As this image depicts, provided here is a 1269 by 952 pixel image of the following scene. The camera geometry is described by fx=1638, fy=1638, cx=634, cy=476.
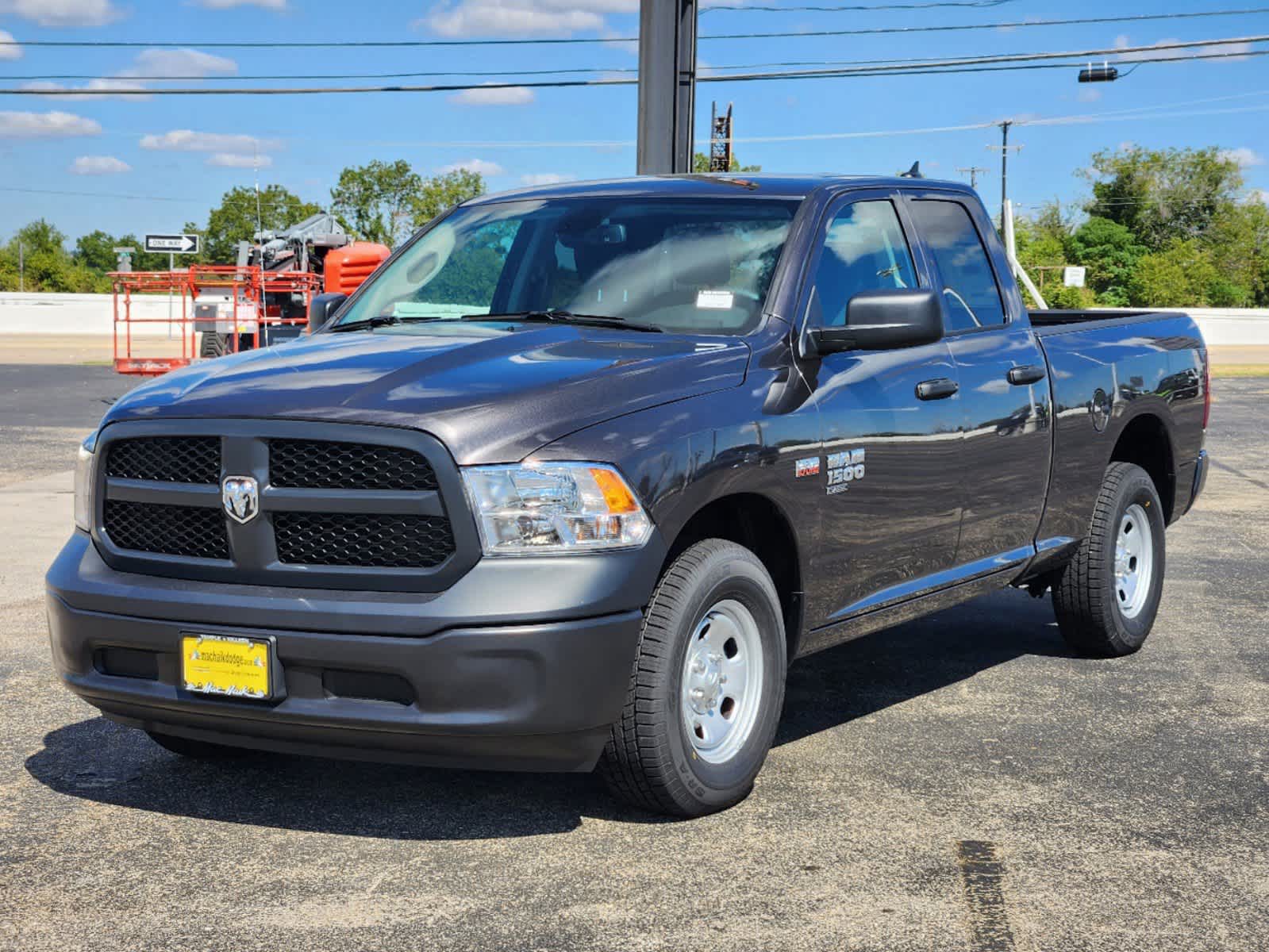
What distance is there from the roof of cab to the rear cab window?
5.2 inches

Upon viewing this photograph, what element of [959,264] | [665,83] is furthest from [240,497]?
[665,83]

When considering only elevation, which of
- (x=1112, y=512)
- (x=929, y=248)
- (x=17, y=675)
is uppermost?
(x=929, y=248)

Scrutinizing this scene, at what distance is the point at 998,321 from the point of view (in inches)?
250

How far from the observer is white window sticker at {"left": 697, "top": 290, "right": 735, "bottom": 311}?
5.21 metres

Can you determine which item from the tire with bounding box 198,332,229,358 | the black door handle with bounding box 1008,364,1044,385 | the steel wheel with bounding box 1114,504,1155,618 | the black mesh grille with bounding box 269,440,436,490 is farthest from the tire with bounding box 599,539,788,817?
the tire with bounding box 198,332,229,358

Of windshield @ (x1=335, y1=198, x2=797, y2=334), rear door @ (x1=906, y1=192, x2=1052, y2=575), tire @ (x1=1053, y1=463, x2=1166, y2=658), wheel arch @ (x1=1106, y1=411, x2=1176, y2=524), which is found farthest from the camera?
wheel arch @ (x1=1106, y1=411, x2=1176, y2=524)

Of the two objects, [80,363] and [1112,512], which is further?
[80,363]

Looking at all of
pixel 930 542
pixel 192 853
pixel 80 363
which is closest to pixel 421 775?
pixel 192 853

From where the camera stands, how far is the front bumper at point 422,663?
13.3 feet

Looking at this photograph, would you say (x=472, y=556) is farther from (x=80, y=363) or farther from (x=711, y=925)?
(x=80, y=363)

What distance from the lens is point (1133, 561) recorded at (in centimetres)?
738

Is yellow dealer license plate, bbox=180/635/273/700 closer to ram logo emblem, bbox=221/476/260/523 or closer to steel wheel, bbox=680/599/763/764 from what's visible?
ram logo emblem, bbox=221/476/260/523

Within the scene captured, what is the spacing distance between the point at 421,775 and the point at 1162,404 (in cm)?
394

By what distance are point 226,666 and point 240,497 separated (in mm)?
437
